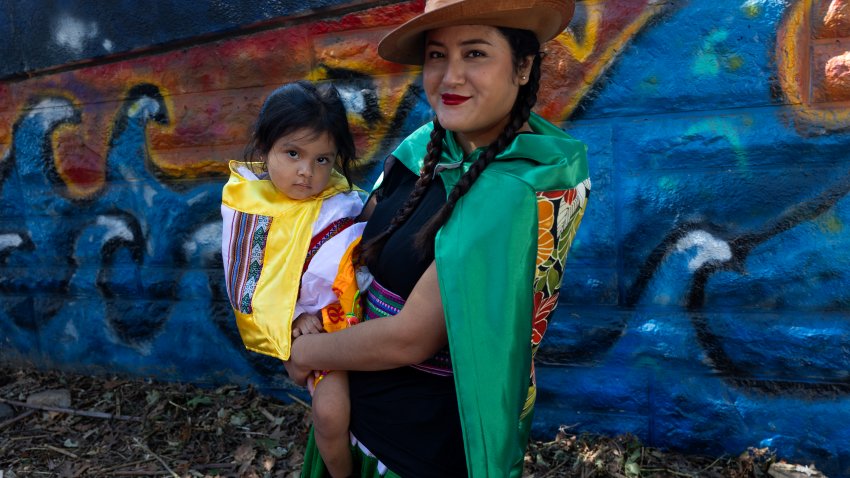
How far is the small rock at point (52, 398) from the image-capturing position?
14.9 feet

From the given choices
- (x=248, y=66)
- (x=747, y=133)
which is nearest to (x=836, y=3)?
(x=747, y=133)

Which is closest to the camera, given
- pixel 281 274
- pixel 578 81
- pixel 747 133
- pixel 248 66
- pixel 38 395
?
pixel 281 274

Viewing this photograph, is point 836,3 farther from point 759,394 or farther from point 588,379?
point 588,379

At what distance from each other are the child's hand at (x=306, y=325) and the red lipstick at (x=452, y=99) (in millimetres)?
Result: 730

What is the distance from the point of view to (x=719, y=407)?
11.0 ft

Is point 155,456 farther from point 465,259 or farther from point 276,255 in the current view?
point 465,259

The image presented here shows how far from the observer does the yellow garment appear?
6.88ft

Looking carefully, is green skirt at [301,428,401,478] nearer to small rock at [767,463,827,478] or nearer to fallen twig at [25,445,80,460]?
small rock at [767,463,827,478]

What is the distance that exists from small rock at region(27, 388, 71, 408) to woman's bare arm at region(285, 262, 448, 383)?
335 cm

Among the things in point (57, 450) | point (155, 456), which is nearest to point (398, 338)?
point (155, 456)

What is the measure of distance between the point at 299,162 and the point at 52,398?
3.26 meters

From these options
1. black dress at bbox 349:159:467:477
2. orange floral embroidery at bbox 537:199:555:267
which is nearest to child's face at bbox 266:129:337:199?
black dress at bbox 349:159:467:477

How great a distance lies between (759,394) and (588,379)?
0.75 m

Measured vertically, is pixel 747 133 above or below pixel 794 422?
above
